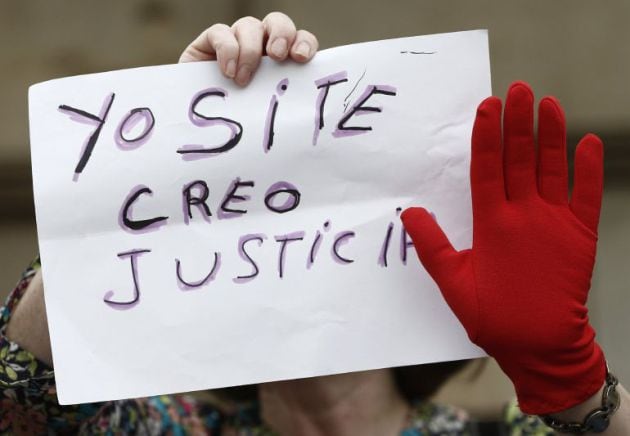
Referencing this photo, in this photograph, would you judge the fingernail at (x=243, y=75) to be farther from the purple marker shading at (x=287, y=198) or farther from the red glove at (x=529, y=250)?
the red glove at (x=529, y=250)

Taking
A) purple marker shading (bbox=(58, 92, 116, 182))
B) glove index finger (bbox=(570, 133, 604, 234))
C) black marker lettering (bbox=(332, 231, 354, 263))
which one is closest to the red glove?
glove index finger (bbox=(570, 133, 604, 234))

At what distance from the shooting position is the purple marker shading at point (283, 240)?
1.19m

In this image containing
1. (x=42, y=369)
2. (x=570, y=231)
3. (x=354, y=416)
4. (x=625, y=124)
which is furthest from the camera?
(x=625, y=124)

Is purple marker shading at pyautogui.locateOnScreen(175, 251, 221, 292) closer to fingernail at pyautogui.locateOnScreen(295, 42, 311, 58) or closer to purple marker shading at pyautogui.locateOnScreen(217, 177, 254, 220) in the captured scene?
purple marker shading at pyautogui.locateOnScreen(217, 177, 254, 220)

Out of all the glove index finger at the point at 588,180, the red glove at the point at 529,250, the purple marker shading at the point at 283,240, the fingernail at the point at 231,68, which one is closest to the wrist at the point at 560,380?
the red glove at the point at 529,250

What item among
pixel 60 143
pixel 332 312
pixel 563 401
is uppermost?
pixel 60 143

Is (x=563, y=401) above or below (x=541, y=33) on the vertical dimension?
below

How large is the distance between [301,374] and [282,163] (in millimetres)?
291

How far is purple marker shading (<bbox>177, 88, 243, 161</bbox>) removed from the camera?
1.19 m

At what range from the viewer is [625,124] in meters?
3.28

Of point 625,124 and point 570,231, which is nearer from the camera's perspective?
point 570,231

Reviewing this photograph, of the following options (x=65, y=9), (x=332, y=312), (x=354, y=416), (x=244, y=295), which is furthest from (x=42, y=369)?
(x=65, y=9)

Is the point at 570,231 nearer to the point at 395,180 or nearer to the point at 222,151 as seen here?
the point at 395,180

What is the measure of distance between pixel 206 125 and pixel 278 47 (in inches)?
5.7
